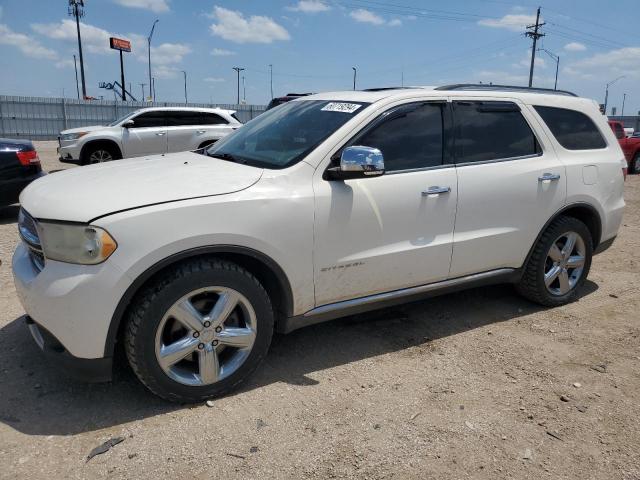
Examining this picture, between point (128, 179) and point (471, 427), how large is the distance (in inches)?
92.3

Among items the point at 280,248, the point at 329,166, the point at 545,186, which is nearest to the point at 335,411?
the point at 280,248

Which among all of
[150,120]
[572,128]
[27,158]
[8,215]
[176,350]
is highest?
[150,120]

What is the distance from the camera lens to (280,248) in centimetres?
293

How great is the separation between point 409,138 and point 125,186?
1.83 m

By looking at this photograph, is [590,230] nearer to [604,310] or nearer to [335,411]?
[604,310]

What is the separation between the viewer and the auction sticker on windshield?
134 inches

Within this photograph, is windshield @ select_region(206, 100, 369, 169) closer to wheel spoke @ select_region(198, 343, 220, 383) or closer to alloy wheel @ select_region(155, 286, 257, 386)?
alloy wheel @ select_region(155, 286, 257, 386)

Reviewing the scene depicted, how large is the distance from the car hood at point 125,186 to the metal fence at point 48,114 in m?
23.5

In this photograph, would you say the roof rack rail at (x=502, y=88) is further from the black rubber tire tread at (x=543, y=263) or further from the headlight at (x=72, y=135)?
the headlight at (x=72, y=135)

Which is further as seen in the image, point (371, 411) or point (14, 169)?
point (14, 169)

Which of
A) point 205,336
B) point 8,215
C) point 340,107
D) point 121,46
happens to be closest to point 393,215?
point 340,107

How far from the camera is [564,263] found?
14.5 feet

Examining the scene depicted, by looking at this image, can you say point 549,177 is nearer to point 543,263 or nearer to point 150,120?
point 543,263

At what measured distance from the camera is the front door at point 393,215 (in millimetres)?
3109
